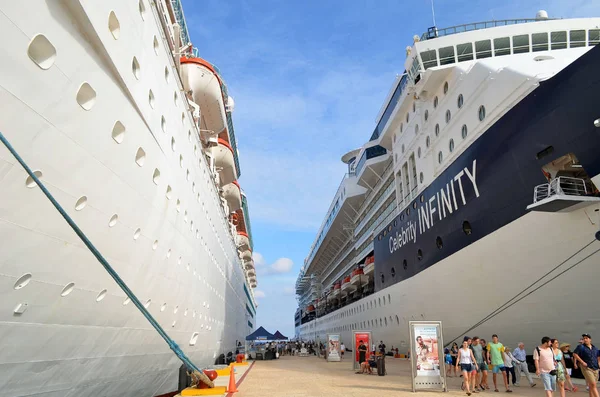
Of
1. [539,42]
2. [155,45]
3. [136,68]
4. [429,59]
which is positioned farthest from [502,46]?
[136,68]

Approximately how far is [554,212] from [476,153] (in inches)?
131

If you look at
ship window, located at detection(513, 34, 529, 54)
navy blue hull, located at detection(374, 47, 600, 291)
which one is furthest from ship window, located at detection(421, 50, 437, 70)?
navy blue hull, located at detection(374, 47, 600, 291)

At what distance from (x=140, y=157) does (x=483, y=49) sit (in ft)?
48.8

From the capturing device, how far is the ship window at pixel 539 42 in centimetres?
1563

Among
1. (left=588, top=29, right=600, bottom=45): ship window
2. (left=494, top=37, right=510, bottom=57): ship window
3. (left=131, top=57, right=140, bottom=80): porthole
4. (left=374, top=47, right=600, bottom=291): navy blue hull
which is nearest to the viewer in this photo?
(left=131, top=57, right=140, bottom=80): porthole

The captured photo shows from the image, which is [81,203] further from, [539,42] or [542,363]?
[539,42]

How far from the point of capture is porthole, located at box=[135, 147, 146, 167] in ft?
20.6

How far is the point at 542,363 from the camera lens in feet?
22.2

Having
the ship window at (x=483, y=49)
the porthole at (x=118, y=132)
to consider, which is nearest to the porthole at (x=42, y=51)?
the porthole at (x=118, y=132)

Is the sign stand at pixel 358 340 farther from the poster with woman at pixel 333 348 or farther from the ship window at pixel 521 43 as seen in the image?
the ship window at pixel 521 43

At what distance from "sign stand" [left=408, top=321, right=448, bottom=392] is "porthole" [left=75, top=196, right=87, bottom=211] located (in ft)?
22.9

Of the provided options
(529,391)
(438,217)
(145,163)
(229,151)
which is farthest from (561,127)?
(229,151)

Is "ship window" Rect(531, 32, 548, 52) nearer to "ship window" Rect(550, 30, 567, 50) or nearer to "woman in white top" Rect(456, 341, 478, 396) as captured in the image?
"ship window" Rect(550, 30, 567, 50)

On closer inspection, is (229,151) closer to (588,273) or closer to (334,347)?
(334,347)
